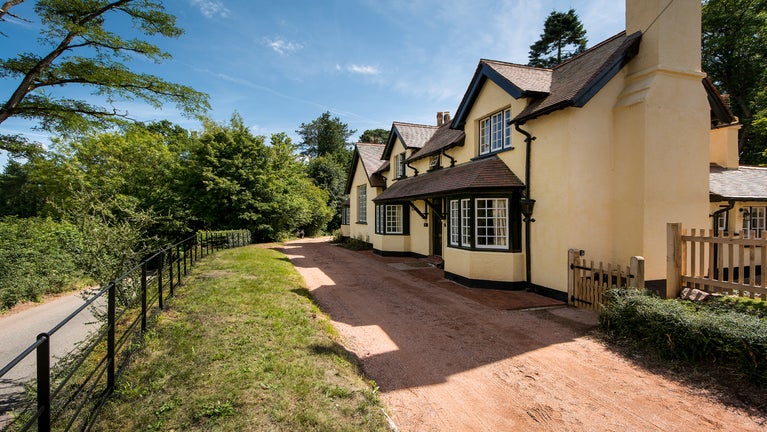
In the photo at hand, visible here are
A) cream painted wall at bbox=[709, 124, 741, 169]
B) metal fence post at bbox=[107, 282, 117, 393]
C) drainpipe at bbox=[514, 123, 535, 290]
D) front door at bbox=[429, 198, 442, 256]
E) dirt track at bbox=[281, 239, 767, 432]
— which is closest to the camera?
dirt track at bbox=[281, 239, 767, 432]

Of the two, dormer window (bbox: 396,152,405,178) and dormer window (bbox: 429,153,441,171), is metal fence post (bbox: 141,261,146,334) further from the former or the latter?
dormer window (bbox: 396,152,405,178)

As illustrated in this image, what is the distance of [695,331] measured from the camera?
5.03m

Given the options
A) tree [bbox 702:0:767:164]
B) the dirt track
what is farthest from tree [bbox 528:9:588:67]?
the dirt track

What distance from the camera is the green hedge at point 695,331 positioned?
14.8 feet

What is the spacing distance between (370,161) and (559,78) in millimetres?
14776

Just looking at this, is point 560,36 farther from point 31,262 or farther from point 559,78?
point 31,262

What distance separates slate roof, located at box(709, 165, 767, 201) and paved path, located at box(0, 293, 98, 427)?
18.5 meters

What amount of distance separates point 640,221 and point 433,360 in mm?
6909

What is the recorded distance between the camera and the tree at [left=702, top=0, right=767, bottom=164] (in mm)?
26609

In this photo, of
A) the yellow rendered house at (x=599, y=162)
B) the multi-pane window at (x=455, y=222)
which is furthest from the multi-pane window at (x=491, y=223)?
the multi-pane window at (x=455, y=222)

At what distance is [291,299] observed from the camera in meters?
8.62

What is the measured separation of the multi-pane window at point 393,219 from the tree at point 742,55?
29.6m

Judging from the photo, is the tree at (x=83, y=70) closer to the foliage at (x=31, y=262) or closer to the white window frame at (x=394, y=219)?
the foliage at (x=31, y=262)

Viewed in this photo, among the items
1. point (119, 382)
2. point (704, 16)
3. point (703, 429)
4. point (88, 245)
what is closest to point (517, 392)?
point (703, 429)
